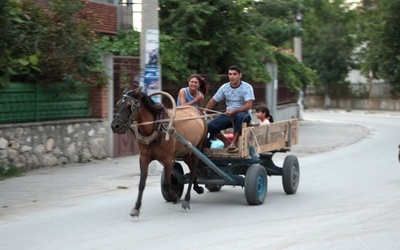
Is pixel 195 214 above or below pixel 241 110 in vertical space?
below

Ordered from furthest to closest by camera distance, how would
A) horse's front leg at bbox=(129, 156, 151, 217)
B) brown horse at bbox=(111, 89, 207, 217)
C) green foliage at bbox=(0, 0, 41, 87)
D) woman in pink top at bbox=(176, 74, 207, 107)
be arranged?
green foliage at bbox=(0, 0, 41, 87)
woman in pink top at bbox=(176, 74, 207, 107)
horse's front leg at bbox=(129, 156, 151, 217)
brown horse at bbox=(111, 89, 207, 217)

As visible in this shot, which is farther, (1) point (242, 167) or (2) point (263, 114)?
(2) point (263, 114)

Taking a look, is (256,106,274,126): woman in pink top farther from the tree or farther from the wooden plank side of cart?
the tree

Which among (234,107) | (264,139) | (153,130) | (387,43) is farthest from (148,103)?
(387,43)

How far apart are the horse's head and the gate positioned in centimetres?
912

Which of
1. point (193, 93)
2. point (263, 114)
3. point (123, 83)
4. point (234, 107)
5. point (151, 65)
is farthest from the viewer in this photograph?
point (123, 83)

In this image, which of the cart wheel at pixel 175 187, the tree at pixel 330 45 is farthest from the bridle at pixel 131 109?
the tree at pixel 330 45

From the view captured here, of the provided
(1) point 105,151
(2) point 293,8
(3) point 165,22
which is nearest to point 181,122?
(1) point 105,151

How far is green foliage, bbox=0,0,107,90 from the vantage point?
15930 mm

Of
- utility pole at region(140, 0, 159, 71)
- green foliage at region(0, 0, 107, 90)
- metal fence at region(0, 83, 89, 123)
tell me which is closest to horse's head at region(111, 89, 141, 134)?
utility pole at region(140, 0, 159, 71)

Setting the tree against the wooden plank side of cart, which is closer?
the wooden plank side of cart

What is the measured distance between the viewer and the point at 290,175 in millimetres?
12828

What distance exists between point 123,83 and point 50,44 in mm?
3119

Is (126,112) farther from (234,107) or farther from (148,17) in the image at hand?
(148,17)
